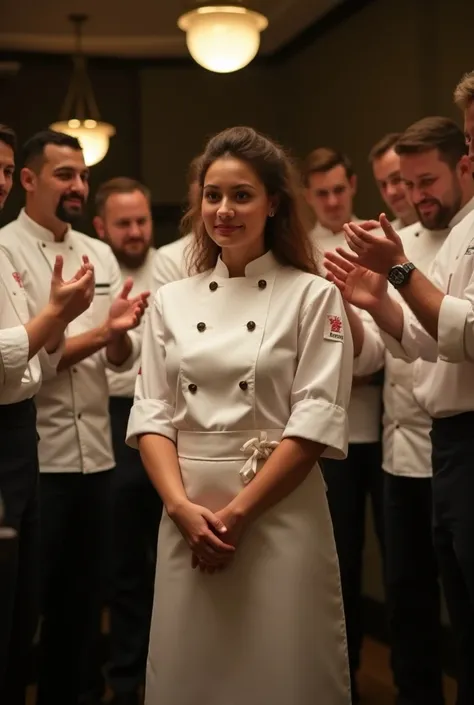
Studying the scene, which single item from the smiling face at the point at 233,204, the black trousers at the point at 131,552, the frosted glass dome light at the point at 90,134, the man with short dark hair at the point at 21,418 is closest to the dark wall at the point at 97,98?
the frosted glass dome light at the point at 90,134

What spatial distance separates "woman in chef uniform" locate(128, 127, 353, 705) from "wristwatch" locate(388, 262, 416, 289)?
0.17 meters

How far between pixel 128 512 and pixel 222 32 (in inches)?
69.6

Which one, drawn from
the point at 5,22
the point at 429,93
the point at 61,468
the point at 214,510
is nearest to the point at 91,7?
the point at 5,22

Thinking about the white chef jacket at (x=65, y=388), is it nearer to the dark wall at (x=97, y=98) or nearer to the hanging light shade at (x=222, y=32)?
the hanging light shade at (x=222, y=32)

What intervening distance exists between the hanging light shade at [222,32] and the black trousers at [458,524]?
1.84 metres

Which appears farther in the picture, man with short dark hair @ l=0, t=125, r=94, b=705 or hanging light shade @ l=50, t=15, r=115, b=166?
hanging light shade @ l=50, t=15, r=115, b=166

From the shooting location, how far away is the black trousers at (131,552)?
3.62 m

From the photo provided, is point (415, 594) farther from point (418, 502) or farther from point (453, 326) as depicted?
point (453, 326)

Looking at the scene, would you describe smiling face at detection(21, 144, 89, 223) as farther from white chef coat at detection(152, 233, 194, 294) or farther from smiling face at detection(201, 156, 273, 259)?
smiling face at detection(201, 156, 273, 259)

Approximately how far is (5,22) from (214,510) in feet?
13.7

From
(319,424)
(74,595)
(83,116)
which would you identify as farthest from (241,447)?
(83,116)

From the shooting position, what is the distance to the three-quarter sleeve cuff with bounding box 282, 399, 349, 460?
84.7 inches

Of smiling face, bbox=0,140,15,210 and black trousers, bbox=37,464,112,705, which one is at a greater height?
smiling face, bbox=0,140,15,210

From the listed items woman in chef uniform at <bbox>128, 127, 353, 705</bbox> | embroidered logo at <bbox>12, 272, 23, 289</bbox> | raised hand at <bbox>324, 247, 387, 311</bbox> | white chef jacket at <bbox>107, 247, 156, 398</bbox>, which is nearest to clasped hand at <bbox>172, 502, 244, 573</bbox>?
woman in chef uniform at <bbox>128, 127, 353, 705</bbox>
